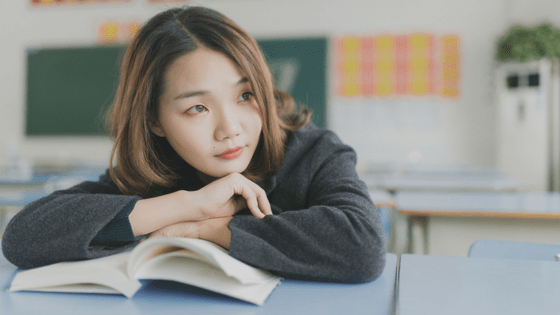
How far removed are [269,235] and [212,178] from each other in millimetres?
429

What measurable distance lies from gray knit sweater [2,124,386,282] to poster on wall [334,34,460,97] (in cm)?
417

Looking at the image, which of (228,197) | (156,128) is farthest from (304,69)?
(228,197)

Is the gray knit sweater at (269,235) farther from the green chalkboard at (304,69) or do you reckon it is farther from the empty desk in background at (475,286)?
the green chalkboard at (304,69)

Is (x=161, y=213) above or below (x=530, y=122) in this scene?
above

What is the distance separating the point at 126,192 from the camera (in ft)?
3.18

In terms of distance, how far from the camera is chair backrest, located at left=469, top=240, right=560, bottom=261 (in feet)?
3.24

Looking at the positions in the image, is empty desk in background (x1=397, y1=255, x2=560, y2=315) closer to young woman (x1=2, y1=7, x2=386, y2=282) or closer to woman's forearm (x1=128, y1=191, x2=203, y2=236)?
young woman (x1=2, y1=7, x2=386, y2=282)

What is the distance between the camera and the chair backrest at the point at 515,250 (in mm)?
986

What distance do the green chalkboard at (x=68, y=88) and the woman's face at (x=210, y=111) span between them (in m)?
4.68

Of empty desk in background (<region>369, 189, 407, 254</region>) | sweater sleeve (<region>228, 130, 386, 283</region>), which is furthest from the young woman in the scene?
empty desk in background (<region>369, 189, 407, 254</region>)

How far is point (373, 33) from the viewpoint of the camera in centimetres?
480

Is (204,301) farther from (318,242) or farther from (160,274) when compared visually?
(318,242)

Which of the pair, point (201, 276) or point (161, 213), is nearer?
point (201, 276)

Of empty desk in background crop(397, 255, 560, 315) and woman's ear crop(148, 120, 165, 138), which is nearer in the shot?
empty desk in background crop(397, 255, 560, 315)
